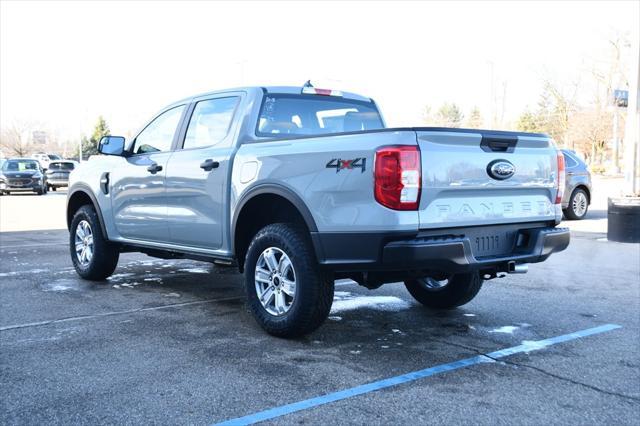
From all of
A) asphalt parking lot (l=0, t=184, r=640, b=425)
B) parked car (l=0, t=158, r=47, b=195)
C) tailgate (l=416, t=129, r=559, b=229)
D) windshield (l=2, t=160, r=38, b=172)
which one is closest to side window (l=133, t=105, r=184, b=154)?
asphalt parking lot (l=0, t=184, r=640, b=425)

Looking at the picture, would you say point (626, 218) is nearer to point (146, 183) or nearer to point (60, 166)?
point (146, 183)

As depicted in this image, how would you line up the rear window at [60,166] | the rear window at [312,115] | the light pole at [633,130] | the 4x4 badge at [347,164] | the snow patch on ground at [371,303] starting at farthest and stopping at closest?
the rear window at [60,166], the light pole at [633,130], the snow patch on ground at [371,303], the rear window at [312,115], the 4x4 badge at [347,164]

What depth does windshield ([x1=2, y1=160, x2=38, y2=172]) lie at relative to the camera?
28.8m

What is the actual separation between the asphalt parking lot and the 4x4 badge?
1258 millimetres

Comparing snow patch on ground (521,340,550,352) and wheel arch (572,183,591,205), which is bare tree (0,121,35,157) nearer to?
wheel arch (572,183,591,205)

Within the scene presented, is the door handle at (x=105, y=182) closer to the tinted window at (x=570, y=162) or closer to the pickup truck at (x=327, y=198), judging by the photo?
the pickup truck at (x=327, y=198)

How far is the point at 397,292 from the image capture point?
6695mm

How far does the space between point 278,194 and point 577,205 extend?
11890mm

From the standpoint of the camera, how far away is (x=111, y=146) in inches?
259

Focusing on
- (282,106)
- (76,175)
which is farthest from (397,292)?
(76,175)

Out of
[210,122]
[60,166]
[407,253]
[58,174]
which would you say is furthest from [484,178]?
[60,166]

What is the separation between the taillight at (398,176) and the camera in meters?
3.99

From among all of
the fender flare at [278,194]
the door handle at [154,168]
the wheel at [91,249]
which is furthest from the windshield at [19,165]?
the fender flare at [278,194]

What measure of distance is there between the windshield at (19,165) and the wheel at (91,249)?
23884 mm
